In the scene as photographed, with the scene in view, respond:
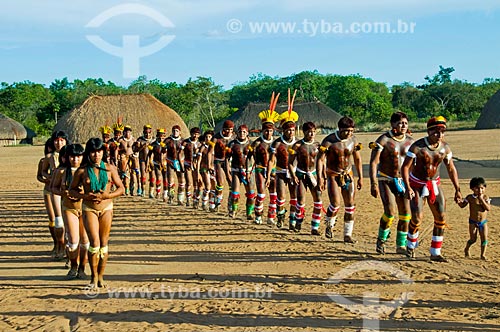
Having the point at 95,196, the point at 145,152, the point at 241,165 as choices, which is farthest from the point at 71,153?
the point at 145,152

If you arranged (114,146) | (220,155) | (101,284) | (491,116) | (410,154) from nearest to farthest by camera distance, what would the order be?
(101,284) < (410,154) < (220,155) < (114,146) < (491,116)

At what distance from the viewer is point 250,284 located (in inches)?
272

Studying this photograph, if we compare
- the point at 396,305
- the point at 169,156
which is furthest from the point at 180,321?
the point at 169,156

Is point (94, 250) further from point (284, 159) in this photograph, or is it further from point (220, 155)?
point (220, 155)

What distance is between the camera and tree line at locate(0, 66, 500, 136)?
201 feet

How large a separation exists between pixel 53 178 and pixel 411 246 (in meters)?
4.72

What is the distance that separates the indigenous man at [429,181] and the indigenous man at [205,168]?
5.79 m

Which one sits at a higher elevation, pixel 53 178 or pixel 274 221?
pixel 53 178

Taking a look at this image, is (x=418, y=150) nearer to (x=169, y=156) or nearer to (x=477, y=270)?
(x=477, y=270)

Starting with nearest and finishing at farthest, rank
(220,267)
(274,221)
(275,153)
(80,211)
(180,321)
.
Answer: (180,321)
(80,211)
(220,267)
(275,153)
(274,221)

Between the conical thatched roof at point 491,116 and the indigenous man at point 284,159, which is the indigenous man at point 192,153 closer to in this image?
the indigenous man at point 284,159

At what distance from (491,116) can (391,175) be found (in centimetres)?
3896

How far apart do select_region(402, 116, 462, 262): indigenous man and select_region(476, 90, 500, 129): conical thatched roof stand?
38.3 meters

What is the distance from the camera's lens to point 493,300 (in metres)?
5.99
